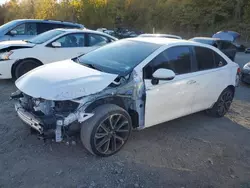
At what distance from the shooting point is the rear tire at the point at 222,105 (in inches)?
190

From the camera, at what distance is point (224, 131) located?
445cm

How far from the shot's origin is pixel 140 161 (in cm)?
332

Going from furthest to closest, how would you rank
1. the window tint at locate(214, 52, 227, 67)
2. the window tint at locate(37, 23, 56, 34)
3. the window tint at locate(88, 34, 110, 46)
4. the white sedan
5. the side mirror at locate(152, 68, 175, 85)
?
1. the window tint at locate(37, 23, 56, 34)
2. the window tint at locate(88, 34, 110, 46)
3. the window tint at locate(214, 52, 227, 67)
4. the side mirror at locate(152, 68, 175, 85)
5. the white sedan

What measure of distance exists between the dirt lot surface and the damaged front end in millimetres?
391

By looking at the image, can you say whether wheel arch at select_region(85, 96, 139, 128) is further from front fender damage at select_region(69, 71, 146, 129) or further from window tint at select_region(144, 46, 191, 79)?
window tint at select_region(144, 46, 191, 79)

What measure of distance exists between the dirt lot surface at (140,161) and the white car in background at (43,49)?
81.9 inches

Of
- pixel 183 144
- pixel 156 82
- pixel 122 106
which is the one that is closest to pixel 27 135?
pixel 122 106

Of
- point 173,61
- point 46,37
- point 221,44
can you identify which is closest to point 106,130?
point 173,61

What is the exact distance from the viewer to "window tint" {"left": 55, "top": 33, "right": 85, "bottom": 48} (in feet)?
22.4

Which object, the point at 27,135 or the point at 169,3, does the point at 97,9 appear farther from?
the point at 27,135

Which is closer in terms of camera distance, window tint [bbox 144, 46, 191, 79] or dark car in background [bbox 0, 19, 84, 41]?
window tint [bbox 144, 46, 191, 79]

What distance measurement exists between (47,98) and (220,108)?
347cm

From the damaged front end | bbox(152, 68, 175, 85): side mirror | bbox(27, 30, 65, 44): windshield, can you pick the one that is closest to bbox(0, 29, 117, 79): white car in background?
bbox(27, 30, 65, 44): windshield

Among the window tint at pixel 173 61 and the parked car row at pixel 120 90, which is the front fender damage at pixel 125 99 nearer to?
the parked car row at pixel 120 90
